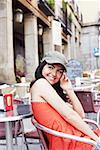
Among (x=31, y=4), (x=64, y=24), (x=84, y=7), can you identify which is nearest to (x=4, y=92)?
(x=31, y=4)

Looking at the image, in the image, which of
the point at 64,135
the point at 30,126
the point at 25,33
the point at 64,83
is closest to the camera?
the point at 64,135

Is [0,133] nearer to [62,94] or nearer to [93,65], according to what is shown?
[62,94]

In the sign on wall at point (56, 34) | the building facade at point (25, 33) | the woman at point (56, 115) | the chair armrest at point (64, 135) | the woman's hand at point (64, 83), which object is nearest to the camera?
the chair armrest at point (64, 135)

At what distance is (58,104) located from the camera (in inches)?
94.9

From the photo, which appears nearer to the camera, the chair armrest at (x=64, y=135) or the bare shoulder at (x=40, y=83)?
the chair armrest at (x=64, y=135)

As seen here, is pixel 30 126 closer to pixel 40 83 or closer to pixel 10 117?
pixel 10 117

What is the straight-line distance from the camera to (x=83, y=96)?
15.8ft

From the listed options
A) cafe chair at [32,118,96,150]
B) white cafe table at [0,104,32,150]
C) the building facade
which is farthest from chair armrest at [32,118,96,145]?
the building facade

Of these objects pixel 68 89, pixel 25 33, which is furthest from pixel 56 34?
pixel 68 89

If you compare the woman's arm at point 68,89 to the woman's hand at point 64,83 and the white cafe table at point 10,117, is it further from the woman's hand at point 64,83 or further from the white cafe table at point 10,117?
the white cafe table at point 10,117

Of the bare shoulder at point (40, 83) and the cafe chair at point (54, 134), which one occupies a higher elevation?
the bare shoulder at point (40, 83)

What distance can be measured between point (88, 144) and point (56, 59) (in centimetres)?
61

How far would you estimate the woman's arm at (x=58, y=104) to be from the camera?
2414 millimetres

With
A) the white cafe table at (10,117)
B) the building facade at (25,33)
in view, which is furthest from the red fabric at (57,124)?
the building facade at (25,33)
